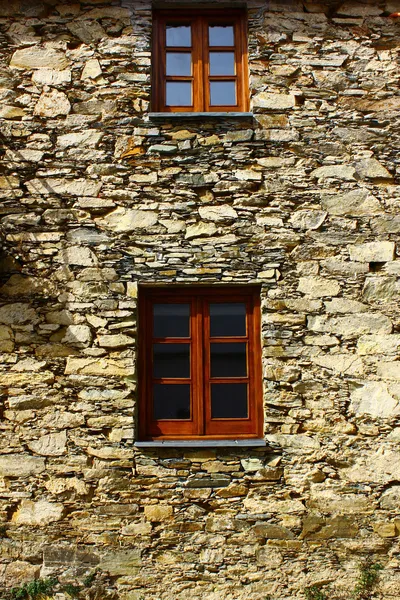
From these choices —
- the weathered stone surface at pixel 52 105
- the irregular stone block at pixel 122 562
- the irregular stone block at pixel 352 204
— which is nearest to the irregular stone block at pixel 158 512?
the irregular stone block at pixel 122 562

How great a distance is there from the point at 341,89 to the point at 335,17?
0.78m

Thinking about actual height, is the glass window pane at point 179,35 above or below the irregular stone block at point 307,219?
above

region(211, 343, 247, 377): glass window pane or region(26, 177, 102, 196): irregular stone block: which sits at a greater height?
region(26, 177, 102, 196): irregular stone block

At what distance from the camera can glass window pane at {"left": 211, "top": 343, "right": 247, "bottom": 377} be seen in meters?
3.91

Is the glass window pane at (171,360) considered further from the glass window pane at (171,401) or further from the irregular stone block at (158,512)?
the irregular stone block at (158,512)

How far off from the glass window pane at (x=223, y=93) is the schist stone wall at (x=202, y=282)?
248mm

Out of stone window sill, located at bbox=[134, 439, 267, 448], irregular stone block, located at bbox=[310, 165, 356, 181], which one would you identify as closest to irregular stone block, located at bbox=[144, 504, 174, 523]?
stone window sill, located at bbox=[134, 439, 267, 448]

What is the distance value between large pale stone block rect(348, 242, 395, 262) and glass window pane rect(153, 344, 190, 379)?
161 centimetres

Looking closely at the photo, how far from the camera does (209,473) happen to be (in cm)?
365

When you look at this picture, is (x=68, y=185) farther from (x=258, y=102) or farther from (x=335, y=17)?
(x=335, y=17)

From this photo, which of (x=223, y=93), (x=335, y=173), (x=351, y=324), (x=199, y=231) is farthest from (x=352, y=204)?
(x=223, y=93)

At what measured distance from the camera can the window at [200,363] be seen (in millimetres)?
3826

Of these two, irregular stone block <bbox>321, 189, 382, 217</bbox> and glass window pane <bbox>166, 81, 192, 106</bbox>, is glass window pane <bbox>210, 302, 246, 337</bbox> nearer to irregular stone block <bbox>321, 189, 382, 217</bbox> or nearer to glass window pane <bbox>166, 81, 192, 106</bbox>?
irregular stone block <bbox>321, 189, 382, 217</bbox>

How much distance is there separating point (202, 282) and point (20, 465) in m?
2.04
